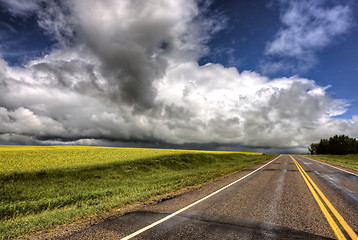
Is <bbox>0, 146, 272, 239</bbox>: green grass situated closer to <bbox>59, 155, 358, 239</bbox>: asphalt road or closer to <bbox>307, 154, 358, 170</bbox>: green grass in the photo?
<bbox>59, 155, 358, 239</bbox>: asphalt road

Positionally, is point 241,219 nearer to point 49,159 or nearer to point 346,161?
point 49,159

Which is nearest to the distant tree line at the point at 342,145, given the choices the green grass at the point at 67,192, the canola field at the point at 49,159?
the canola field at the point at 49,159

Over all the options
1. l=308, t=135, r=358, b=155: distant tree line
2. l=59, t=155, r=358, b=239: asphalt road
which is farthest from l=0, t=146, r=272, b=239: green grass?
l=308, t=135, r=358, b=155: distant tree line

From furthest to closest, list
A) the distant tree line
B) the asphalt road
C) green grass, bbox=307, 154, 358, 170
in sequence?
the distant tree line < green grass, bbox=307, 154, 358, 170 < the asphalt road

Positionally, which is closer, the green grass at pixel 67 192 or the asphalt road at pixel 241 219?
the asphalt road at pixel 241 219

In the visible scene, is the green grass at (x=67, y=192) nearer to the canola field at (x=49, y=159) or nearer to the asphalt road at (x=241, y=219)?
the canola field at (x=49, y=159)

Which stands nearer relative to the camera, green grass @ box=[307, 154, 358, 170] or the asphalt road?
the asphalt road

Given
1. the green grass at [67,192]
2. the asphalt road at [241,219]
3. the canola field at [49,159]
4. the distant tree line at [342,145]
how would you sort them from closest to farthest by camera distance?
the asphalt road at [241,219], the green grass at [67,192], the canola field at [49,159], the distant tree line at [342,145]

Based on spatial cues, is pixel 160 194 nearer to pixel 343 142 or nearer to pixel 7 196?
pixel 7 196

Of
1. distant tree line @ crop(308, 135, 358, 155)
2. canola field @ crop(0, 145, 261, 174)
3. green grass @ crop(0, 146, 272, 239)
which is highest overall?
distant tree line @ crop(308, 135, 358, 155)

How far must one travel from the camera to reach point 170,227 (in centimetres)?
504

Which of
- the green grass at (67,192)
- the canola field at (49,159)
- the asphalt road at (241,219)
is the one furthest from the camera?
the canola field at (49,159)

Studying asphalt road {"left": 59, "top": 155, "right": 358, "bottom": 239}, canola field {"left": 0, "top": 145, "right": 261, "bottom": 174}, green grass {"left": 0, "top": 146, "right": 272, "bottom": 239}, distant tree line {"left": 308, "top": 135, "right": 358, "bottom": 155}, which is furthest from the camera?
distant tree line {"left": 308, "top": 135, "right": 358, "bottom": 155}

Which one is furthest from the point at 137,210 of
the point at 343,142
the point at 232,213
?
the point at 343,142
